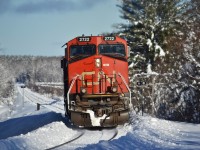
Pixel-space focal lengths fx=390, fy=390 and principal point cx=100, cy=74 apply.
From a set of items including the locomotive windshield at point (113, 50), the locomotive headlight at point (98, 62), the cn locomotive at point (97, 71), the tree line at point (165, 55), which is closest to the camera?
the cn locomotive at point (97, 71)

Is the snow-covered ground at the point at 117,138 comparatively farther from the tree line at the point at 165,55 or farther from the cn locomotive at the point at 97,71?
the tree line at the point at 165,55

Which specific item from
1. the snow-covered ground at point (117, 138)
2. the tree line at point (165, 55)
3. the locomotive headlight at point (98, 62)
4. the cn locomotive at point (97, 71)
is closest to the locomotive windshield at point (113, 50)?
the cn locomotive at point (97, 71)

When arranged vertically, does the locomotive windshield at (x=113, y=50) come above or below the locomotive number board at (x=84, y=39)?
below

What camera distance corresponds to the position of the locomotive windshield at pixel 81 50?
16750 millimetres

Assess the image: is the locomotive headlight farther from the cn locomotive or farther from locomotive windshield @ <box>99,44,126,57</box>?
locomotive windshield @ <box>99,44,126,57</box>

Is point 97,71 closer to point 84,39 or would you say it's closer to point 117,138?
point 84,39

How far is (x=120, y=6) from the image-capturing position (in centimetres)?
3222

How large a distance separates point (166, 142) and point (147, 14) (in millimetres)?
20616

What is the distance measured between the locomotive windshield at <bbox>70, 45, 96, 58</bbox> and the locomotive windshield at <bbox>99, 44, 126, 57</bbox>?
37 centimetres

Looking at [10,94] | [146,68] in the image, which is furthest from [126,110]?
[10,94]

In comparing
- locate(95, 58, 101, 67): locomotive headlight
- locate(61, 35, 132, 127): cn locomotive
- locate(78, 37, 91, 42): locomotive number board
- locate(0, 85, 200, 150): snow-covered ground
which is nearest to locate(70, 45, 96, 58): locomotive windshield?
locate(61, 35, 132, 127): cn locomotive

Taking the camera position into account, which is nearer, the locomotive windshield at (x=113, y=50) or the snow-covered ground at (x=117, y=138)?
the snow-covered ground at (x=117, y=138)

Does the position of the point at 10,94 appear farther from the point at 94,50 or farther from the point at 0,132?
the point at 94,50

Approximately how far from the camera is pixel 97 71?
55.1 feet
